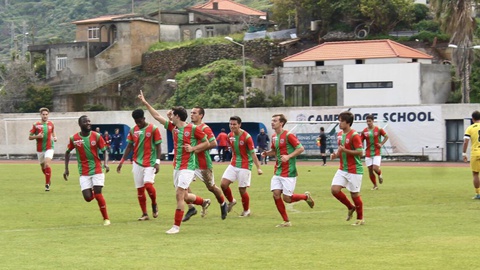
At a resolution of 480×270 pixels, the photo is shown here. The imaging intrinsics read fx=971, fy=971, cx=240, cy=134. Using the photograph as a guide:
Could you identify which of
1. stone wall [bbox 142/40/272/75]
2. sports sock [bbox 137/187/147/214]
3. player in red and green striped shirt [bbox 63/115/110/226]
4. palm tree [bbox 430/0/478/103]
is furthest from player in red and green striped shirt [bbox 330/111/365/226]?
stone wall [bbox 142/40/272/75]

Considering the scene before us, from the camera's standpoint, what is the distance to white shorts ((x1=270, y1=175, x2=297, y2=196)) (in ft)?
59.7

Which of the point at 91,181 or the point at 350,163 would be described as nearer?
the point at 350,163

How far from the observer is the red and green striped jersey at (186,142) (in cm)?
1761

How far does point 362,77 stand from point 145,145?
2178 inches

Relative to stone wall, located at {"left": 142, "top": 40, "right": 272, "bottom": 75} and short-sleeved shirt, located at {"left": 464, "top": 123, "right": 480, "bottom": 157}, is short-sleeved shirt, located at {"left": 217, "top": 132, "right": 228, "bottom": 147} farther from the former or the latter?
stone wall, located at {"left": 142, "top": 40, "right": 272, "bottom": 75}

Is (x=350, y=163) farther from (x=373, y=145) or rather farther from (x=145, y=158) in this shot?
(x=373, y=145)

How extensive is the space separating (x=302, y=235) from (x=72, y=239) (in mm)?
3906

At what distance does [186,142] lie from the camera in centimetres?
1783

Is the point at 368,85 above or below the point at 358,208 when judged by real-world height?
above

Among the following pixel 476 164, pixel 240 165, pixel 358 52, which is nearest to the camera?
pixel 240 165

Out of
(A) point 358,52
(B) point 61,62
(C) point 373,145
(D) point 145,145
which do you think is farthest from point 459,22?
(D) point 145,145

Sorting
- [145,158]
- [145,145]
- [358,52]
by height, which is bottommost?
[145,158]

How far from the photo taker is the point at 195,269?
41.8 ft

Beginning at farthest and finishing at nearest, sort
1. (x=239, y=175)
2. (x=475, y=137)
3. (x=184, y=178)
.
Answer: (x=475, y=137) < (x=239, y=175) < (x=184, y=178)
